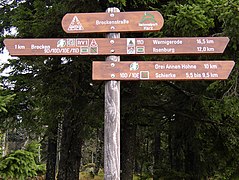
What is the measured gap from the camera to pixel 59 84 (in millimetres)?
7828

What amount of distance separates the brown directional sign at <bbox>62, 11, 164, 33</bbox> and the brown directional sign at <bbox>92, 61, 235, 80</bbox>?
19.7 inches

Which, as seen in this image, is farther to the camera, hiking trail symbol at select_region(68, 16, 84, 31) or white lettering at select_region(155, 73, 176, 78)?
hiking trail symbol at select_region(68, 16, 84, 31)

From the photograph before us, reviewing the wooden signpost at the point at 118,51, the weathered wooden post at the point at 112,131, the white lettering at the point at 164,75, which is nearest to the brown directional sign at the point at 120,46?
the wooden signpost at the point at 118,51

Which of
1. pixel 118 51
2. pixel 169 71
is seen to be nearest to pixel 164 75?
pixel 169 71

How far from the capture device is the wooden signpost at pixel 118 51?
4.27 m

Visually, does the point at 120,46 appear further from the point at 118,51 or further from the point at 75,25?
the point at 75,25

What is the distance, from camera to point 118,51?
14.4 feet

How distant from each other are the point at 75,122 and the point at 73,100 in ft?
3.77

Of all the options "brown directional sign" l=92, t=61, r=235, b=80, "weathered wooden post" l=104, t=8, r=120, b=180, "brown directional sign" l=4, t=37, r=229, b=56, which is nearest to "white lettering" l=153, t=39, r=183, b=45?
"brown directional sign" l=4, t=37, r=229, b=56

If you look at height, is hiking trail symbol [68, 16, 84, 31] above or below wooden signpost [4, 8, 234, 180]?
above

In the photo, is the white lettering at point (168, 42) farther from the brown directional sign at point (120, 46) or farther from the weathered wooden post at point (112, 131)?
the weathered wooden post at point (112, 131)

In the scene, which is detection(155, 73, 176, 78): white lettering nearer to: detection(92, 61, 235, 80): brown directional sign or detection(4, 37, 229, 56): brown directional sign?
detection(92, 61, 235, 80): brown directional sign

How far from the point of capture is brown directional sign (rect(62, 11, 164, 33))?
14.5 ft

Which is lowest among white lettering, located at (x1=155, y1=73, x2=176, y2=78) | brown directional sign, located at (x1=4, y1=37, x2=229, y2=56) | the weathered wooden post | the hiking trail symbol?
the weathered wooden post
